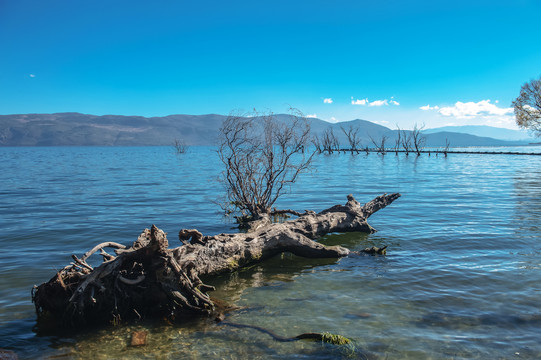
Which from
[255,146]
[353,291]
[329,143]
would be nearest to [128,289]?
[353,291]

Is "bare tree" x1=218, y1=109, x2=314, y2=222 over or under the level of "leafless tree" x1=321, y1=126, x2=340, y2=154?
under

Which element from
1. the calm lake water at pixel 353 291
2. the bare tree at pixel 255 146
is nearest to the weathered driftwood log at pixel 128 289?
the calm lake water at pixel 353 291

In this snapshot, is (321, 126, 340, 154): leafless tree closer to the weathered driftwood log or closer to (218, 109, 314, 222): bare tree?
(218, 109, 314, 222): bare tree

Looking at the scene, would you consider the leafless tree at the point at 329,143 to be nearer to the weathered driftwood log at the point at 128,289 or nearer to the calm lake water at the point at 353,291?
the calm lake water at the point at 353,291

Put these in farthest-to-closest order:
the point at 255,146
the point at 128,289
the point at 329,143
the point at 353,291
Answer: the point at 329,143, the point at 255,146, the point at 353,291, the point at 128,289

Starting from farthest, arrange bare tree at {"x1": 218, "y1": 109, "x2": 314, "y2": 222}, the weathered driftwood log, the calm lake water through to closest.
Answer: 1. bare tree at {"x1": 218, "y1": 109, "x2": 314, "y2": 222}
2. the weathered driftwood log
3. the calm lake water

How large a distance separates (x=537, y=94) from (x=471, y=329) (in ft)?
215

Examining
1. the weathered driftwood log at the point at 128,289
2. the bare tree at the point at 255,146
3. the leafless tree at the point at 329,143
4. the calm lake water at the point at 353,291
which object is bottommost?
the calm lake water at the point at 353,291

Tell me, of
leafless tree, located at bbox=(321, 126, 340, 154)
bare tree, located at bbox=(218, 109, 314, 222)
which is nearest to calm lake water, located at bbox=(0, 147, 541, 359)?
bare tree, located at bbox=(218, 109, 314, 222)

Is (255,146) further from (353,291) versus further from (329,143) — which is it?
(329,143)

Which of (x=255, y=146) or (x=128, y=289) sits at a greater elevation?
(x=255, y=146)

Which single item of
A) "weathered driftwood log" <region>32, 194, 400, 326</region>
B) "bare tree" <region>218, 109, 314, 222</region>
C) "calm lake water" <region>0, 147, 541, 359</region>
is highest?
"bare tree" <region>218, 109, 314, 222</region>

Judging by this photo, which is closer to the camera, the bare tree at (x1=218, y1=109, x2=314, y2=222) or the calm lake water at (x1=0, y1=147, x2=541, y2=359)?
the calm lake water at (x1=0, y1=147, x2=541, y2=359)

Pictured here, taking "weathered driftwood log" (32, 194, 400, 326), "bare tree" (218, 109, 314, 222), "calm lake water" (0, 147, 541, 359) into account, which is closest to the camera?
"calm lake water" (0, 147, 541, 359)
